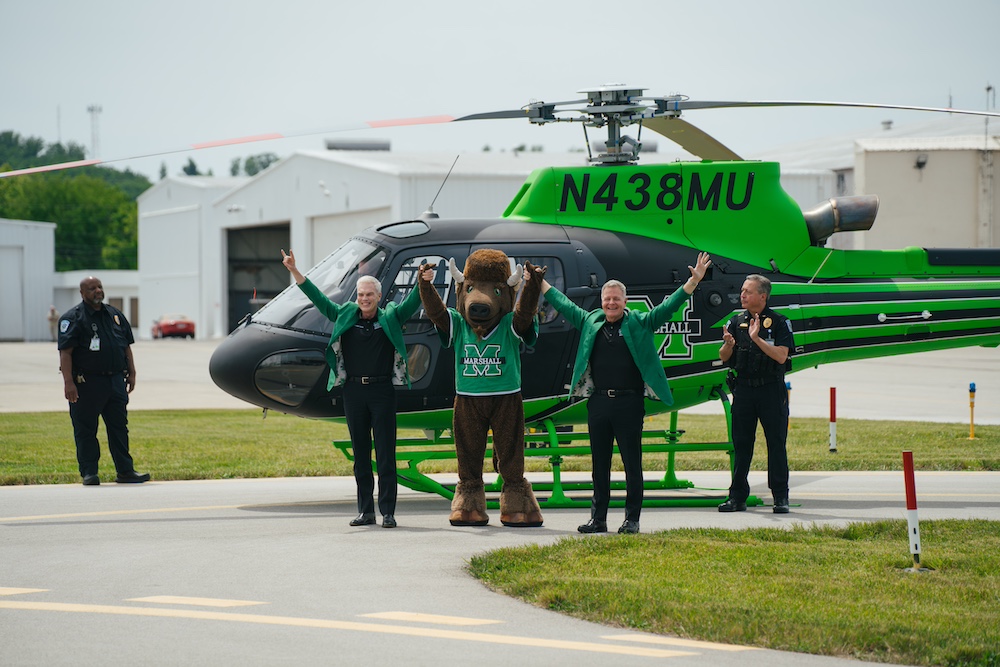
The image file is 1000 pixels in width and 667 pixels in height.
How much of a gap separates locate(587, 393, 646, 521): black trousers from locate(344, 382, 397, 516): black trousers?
1647 millimetres

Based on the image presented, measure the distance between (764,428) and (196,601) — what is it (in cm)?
535

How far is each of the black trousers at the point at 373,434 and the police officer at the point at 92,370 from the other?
3712 mm

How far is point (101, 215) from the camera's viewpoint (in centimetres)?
13962

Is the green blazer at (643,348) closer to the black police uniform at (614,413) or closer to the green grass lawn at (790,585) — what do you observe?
the black police uniform at (614,413)

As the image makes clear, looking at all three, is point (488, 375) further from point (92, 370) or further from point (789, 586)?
point (92, 370)

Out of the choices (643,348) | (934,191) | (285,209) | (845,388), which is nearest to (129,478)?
(643,348)

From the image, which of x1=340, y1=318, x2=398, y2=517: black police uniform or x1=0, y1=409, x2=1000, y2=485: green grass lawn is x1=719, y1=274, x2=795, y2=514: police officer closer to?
x1=340, y1=318, x2=398, y2=517: black police uniform

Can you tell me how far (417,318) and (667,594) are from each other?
4.65m

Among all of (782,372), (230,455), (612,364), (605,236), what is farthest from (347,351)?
(230,455)

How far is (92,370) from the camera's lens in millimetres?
12375

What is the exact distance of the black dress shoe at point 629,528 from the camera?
9.23 m

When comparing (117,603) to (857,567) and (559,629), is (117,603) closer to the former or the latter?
(559,629)

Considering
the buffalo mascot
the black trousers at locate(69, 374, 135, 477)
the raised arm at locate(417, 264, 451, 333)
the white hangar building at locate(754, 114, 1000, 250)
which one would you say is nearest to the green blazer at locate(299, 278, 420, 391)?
the raised arm at locate(417, 264, 451, 333)

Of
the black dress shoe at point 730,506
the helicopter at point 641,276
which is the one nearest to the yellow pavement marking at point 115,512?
the helicopter at point 641,276
